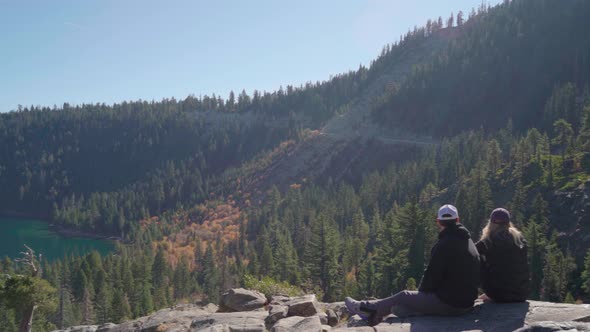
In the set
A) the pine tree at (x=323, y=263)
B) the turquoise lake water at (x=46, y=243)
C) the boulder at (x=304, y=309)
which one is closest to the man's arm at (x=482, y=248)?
the boulder at (x=304, y=309)

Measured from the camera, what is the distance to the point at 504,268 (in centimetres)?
1074

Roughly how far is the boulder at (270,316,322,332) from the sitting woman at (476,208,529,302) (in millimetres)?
5137

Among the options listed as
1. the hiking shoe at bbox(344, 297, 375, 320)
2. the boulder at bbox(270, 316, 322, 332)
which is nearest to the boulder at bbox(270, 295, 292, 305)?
the boulder at bbox(270, 316, 322, 332)

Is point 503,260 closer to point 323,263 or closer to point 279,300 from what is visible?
point 279,300

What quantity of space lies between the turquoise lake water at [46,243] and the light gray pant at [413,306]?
146612mm

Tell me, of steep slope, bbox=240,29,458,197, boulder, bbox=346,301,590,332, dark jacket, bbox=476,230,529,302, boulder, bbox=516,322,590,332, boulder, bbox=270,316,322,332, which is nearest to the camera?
boulder, bbox=516,322,590,332

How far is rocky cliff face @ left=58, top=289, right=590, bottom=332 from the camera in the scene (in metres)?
10.2

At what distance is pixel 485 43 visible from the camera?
178 meters

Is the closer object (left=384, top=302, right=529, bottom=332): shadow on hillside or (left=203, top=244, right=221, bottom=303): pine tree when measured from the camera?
(left=384, top=302, right=529, bottom=332): shadow on hillside

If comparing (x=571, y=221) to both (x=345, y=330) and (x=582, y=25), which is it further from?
(x=582, y=25)

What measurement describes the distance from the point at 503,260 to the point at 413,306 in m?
2.53

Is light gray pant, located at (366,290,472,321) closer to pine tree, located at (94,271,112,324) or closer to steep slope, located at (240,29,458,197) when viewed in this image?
pine tree, located at (94,271,112,324)

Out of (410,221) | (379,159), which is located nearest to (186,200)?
(379,159)

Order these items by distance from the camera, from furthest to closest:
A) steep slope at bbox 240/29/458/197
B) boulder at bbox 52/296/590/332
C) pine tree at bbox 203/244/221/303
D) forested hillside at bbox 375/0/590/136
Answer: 1. steep slope at bbox 240/29/458/197
2. forested hillside at bbox 375/0/590/136
3. pine tree at bbox 203/244/221/303
4. boulder at bbox 52/296/590/332
